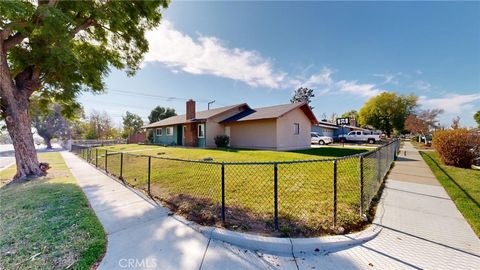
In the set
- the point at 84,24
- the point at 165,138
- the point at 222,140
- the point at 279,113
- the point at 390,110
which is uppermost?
the point at 390,110

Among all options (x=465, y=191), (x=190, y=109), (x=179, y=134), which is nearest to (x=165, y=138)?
(x=179, y=134)

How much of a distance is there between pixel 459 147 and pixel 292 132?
10.1 metres

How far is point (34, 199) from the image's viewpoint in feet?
17.7

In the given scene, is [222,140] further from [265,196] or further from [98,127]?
[98,127]

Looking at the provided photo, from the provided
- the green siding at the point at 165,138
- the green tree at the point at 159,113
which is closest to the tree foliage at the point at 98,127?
the green tree at the point at 159,113

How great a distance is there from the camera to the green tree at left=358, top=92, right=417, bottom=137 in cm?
4884

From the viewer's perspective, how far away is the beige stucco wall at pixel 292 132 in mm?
16844

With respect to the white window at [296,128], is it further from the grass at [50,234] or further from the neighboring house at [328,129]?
the grass at [50,234]

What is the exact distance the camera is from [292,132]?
18016 mm

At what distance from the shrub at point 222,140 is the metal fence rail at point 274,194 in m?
10.6

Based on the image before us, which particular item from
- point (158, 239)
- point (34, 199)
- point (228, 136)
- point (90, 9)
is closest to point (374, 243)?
point (158, 239)

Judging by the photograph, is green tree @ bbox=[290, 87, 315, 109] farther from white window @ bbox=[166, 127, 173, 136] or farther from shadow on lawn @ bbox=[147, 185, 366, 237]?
shadow on lawn @ bbox=[147, 185, 366, 237]

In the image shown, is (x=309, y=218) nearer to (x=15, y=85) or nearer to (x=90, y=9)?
(x=90, y=9)

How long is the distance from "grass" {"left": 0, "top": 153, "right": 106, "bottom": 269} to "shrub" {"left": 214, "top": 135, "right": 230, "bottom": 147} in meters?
14.2
